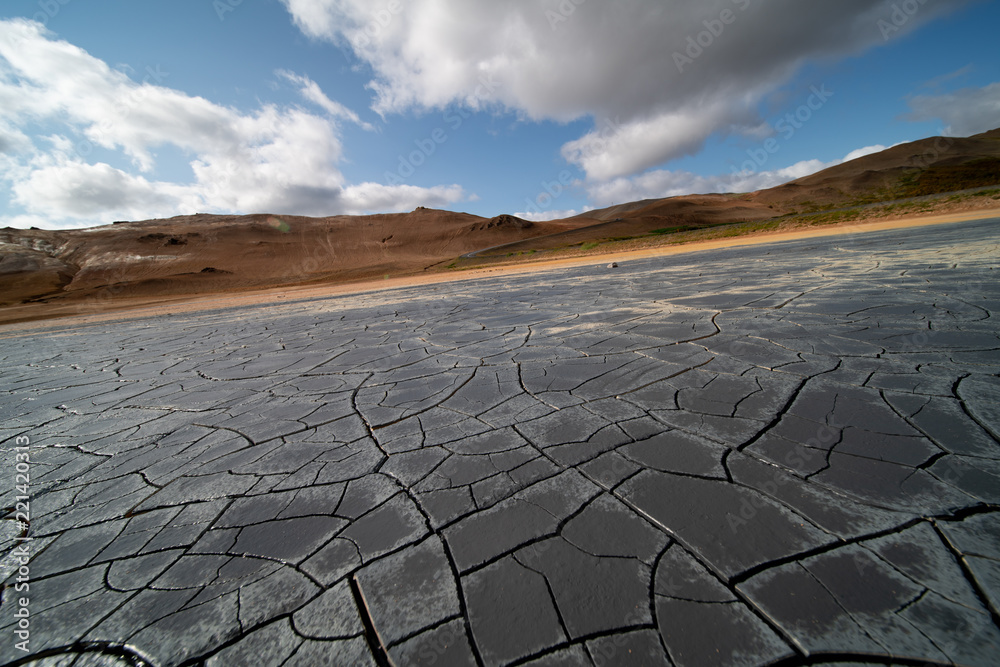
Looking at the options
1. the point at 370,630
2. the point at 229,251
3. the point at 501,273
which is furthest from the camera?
the point at 229,251

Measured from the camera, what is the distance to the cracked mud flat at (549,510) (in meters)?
0.95

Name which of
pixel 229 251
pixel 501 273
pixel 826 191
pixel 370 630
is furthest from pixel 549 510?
pixel 826 191

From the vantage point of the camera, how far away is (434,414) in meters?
2.24

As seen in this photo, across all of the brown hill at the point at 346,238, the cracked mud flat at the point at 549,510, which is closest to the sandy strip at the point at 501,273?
the brown hill at the point at 346,238

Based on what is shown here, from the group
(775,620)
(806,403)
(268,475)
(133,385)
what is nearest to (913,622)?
(775,620)

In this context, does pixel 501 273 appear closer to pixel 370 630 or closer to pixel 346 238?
pixel 370 630

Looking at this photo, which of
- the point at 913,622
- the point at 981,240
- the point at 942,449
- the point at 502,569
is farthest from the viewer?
the point at 981,240

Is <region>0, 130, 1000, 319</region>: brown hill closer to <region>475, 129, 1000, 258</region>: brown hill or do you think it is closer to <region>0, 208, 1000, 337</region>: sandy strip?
<region>475, 129, 1000, 258</region>: brown hill

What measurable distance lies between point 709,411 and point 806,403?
468 mm

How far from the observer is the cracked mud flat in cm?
95

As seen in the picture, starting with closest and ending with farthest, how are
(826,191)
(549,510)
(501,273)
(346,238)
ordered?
(549,510)
(501,273)
(346,238)
(826,191)

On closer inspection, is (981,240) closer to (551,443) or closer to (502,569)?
(551,443)

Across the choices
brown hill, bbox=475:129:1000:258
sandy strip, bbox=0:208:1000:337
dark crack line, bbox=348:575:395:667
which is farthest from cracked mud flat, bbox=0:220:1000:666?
brown hill, bbox=475:129:1000:258

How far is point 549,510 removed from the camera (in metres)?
1.36
